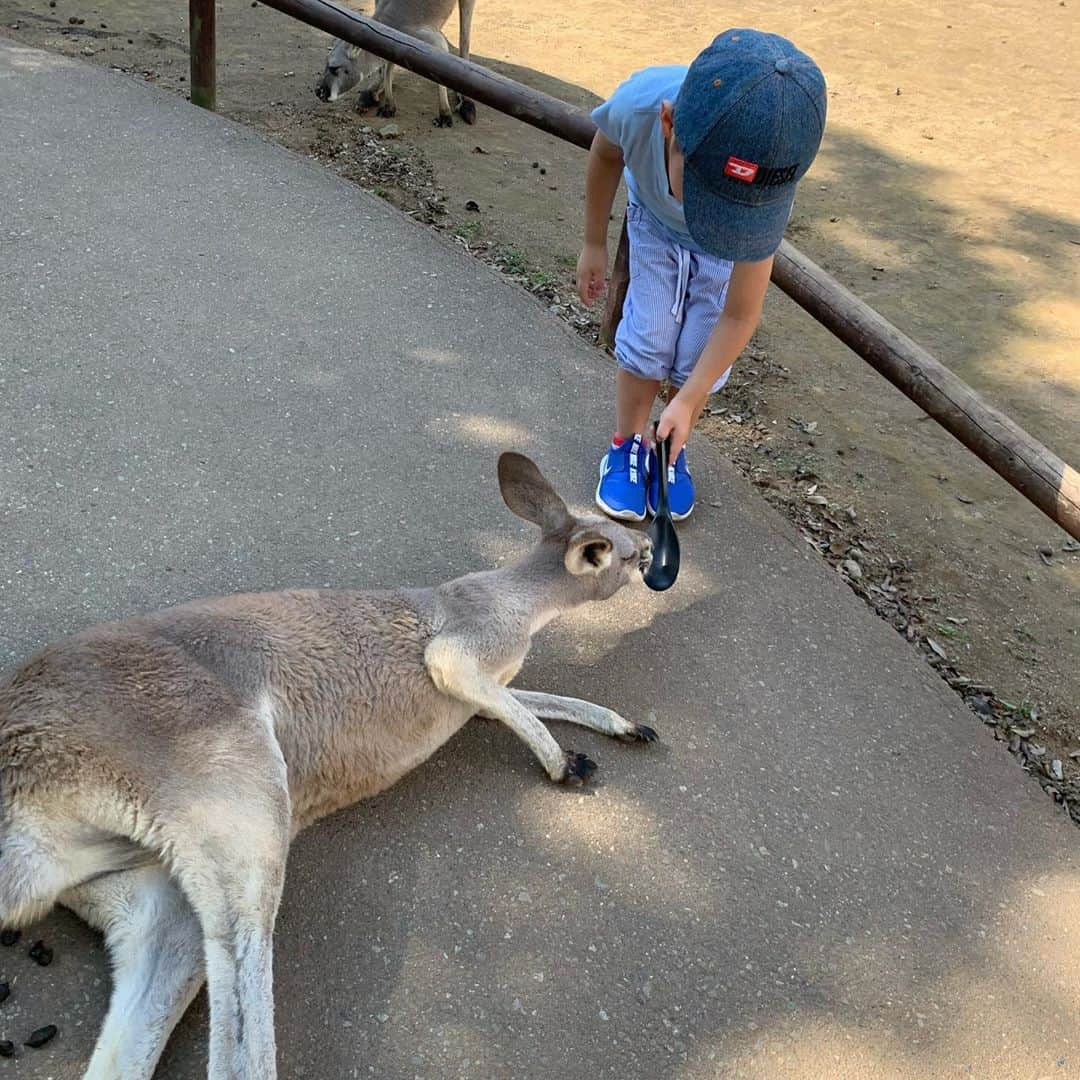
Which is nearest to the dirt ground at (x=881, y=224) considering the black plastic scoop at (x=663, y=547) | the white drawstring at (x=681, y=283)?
the white drawstring at (x=681, y=283)

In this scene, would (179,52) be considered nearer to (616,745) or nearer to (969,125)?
(969,125)

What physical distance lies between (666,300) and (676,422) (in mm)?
501

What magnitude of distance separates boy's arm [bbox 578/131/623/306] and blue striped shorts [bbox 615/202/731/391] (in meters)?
0.09

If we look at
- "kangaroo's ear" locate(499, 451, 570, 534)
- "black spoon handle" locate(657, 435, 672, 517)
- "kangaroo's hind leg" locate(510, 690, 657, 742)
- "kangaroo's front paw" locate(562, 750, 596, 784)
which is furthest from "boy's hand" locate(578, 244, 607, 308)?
"kangaroo's front paw" locate(562, 750, 596, 784)

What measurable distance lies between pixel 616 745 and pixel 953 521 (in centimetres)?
174

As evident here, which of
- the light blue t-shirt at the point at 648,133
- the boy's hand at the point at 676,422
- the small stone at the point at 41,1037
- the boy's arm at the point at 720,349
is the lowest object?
the small stone at the point at 41,1037

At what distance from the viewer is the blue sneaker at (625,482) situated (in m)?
3.21

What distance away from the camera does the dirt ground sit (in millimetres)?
3383

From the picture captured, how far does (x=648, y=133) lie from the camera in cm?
279

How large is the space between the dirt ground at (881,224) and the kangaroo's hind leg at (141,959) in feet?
6.61

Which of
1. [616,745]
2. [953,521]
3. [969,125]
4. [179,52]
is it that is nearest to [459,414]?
[616,745]

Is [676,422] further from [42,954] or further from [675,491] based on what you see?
[42,954]

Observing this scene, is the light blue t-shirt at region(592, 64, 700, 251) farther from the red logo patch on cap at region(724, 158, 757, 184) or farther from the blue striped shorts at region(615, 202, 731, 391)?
the red logo patch on cap at region(724, 158, 757, 184)

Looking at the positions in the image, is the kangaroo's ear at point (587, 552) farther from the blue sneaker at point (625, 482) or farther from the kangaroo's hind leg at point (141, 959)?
the kangaroo's hind leg at point (141, 959)
